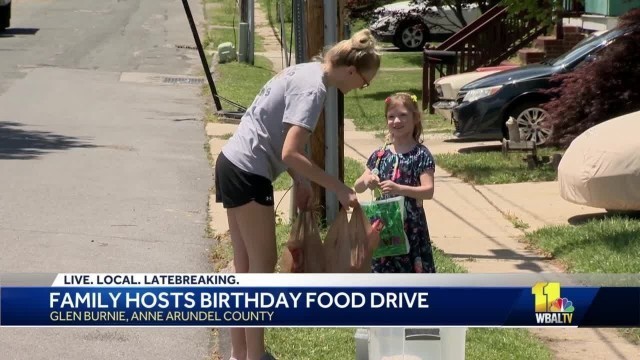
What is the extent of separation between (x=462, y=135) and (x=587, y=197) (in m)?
5.62

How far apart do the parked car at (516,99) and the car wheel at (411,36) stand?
16.3 meters

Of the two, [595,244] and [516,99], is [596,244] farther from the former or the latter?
[516,99]

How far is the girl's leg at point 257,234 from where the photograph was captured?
5.67m

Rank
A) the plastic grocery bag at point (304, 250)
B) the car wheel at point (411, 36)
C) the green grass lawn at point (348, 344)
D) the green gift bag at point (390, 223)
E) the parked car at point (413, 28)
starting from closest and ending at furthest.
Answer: the plastic grocery bag at point (304, 250) → the green gift bag at point (390, 223) → the green grass lawn at point (348, 344) → the parked car at point (413, 28) → the car wheel at point (411, 36)

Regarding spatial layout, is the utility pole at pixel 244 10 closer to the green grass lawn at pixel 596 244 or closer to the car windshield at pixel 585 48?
the car windshield at pixel 585 48

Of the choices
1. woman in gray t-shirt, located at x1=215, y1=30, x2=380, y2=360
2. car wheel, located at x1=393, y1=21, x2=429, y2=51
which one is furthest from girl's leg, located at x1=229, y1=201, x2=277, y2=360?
car wheel, located at x1=393, y1=21, x2=429, y2=51

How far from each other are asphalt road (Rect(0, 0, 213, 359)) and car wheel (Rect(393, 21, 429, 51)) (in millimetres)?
5852

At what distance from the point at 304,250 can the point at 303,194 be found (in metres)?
0.28

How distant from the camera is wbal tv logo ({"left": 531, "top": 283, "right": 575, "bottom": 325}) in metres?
4.74

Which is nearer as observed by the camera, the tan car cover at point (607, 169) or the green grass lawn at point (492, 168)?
the tan car cover at point (607, 169)

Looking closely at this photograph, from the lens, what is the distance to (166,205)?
37.6ft

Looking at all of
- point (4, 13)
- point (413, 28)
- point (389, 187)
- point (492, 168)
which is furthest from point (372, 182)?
point (4, 13)

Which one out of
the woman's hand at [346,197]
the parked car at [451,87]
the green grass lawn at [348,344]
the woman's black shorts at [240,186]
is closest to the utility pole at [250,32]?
the parked car at [451,87]

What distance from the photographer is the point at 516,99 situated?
14.8 m
